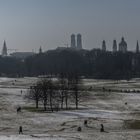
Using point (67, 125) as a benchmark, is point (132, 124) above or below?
below

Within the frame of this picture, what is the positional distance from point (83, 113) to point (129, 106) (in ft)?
54.1

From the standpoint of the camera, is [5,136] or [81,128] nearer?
[5,136]

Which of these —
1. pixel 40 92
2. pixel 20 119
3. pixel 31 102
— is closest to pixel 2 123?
pixel 20 119

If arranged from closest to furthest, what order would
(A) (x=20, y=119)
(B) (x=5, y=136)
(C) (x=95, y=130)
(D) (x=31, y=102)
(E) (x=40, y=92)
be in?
1. (B) (x=5, y=136)
2. (C) (x=95, y=130)
3. (A) (x=20, y=119)
4. (E) (x=40, y=92)
5. (D) (x=31, y=102)

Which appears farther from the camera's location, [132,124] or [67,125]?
[132,124]

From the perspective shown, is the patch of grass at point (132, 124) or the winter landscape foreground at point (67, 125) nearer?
the winter landscape foreground at point (67, 125)

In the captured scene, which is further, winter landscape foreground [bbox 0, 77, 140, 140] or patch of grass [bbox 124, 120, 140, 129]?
patch of grass [bbox 124, 120, 140, 129]

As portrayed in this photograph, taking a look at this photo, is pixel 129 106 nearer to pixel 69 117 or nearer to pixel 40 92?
pixel 40 92

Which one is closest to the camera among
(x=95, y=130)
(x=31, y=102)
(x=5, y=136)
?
(x=5, y=136)

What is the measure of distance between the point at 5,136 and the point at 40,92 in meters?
35.5

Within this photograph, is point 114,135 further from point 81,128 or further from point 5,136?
point 5,136

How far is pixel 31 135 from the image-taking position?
40906mm

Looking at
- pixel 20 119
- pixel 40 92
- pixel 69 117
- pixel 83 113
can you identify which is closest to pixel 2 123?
pixel 20 119

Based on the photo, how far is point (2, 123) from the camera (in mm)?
51219
